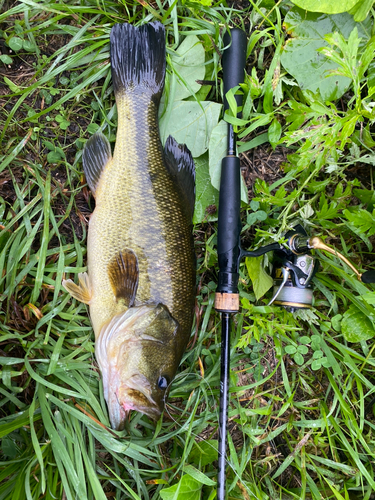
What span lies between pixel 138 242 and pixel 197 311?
652 mm

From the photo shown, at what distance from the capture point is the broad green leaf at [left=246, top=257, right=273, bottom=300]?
2270 millimetres

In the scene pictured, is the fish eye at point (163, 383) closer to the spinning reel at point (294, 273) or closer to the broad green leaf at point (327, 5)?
the spinning reel at point (294, 273)

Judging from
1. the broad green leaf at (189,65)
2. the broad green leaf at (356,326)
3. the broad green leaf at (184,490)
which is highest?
the broad green leaf at (189,65)

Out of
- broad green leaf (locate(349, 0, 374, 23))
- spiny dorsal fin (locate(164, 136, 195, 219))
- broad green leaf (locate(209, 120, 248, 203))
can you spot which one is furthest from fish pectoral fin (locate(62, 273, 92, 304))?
broad green leaf (locate(349, 0, 374, 23))

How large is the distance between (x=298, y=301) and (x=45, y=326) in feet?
5.17

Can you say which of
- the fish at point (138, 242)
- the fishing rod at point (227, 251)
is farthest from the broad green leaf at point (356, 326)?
the fish at point (138, 242)

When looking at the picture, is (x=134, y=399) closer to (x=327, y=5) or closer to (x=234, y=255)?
(x=234, y=255)

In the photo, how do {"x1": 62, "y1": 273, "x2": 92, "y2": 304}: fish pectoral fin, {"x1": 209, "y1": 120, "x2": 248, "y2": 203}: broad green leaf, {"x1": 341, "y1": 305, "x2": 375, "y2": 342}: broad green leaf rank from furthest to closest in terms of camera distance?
1. {"x1": 341, "y1": 305, "x2": 375, "y2": 342}: broad green leaf
2. {"x1": 209, "y1": 120, "x2": 248, "y2": 203}: broad green leaf
3. {"x1": 62, "y1": 273, "x2": 92, "y2": 304}: fish pectoral fin

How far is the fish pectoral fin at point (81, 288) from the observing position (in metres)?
2.09

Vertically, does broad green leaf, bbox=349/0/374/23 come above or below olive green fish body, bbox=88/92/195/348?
above

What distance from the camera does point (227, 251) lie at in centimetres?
201

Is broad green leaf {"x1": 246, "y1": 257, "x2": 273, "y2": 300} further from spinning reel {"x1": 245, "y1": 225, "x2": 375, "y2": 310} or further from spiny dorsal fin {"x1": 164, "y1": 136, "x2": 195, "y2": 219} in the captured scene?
spiny dorsal fin {"x1": 164, "y1": 136, "x2": 195, "y2": 219}

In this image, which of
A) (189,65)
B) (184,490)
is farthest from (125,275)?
(189,65)

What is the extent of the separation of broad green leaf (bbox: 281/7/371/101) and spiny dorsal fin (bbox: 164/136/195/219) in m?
0.86
